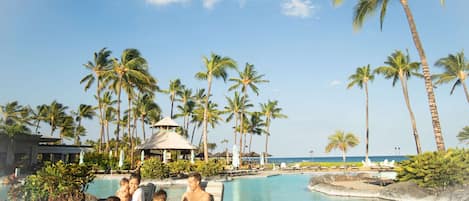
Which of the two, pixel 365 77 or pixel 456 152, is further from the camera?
pixel 365 77

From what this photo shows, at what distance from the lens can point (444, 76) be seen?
99.1 ft

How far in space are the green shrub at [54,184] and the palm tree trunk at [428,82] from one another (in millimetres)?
13017

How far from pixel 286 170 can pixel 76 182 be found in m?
27.8

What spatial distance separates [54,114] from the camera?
47844 millimetres

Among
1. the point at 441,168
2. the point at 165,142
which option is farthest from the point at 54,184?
the point at 165,142

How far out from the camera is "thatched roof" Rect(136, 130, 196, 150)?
87.3 feet

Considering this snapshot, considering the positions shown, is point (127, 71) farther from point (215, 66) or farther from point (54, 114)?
point (54, 114)

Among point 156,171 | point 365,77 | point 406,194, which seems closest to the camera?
point 406,194

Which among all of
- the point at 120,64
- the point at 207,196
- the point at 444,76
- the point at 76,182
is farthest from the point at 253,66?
the point at 207,196

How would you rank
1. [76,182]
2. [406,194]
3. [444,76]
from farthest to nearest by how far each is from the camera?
1. [444,76]
2. [406,194]
3. [76,182]

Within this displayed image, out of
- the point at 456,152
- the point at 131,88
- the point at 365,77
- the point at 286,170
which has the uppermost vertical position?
the point at 365,77

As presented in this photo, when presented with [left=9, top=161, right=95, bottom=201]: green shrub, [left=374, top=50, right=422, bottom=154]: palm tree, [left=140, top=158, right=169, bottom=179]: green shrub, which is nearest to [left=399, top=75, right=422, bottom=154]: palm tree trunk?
[left=374, top=50, right=422, bottom=154]: palm tree

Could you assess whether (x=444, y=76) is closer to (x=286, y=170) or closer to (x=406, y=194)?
(x=286, y=170)

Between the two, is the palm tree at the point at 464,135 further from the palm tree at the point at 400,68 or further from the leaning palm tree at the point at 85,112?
the leaning palm tree at the point at 85,112
